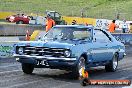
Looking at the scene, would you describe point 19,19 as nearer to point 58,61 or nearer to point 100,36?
point 100,36

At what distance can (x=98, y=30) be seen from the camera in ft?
46.1

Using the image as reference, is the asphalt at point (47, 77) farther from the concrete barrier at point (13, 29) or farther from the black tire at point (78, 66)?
the concrete barrier at point (13, 29)

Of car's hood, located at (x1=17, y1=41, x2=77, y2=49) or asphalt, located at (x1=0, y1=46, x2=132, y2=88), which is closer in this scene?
asphalt, located at (x1=0, y1=46, x2=132, y2=88)

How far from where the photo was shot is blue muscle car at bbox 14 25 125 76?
1194 centimetres

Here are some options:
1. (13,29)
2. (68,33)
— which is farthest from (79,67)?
(13,29)

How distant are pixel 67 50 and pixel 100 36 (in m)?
2.37

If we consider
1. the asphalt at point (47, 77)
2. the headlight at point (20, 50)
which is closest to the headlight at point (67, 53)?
the asphalt at point (47, 77)

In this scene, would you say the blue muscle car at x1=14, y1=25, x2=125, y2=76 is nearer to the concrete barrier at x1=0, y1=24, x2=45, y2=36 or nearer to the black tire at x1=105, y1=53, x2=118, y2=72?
the black tire at x1=105, y1=53, x2=118, y2=72

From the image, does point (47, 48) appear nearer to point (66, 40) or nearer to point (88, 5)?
point (66, 40)

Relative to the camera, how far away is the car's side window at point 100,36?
13.7m

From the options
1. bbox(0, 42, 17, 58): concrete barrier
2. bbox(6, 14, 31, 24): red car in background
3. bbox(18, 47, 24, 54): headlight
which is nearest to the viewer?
bbox(18, 47, 24, 54): headlight

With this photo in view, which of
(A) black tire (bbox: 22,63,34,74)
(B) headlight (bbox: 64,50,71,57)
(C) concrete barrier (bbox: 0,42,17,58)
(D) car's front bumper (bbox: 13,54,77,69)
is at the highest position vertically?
(B) headlight (bbox: 64,50,71,57)

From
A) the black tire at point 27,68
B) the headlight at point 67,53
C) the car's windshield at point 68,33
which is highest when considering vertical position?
the car's windshield at point 68,33

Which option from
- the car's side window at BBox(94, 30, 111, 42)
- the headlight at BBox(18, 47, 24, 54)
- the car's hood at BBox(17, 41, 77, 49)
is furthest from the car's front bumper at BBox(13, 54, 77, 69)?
the car's side window at BBox(94, 30, 111, 42)
